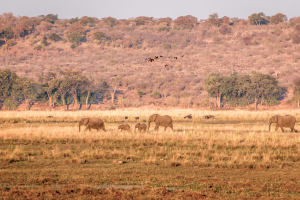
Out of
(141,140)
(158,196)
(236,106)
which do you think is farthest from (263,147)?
(236,106)

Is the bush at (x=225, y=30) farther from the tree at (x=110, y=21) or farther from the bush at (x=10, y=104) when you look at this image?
the bush at (x=10, y=104)

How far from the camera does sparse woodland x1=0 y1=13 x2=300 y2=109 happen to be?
63.9 meters

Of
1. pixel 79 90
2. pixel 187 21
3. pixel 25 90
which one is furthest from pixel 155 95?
pixel 187 21

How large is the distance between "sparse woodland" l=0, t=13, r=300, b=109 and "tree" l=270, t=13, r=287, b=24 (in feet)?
1.06

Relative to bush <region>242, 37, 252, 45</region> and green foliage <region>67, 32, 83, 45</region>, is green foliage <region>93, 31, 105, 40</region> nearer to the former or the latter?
green foliage <region>67, 32, 83, 45</region>

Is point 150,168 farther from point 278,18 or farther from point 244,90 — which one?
point 278,18

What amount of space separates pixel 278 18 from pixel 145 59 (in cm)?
5564

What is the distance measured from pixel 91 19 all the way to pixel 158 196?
403ft

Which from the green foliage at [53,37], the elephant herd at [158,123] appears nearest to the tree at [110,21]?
the green foliage at [53,37]

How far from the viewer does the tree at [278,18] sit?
12444 centimetres

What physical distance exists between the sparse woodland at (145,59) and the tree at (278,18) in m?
0.32

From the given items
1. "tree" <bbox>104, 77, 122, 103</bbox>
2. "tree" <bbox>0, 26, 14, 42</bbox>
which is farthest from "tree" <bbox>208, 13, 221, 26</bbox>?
"tree" <bbox>0, 26, 14, 42</bbox>

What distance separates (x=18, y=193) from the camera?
29.3 ft

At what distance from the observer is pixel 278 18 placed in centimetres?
12481
